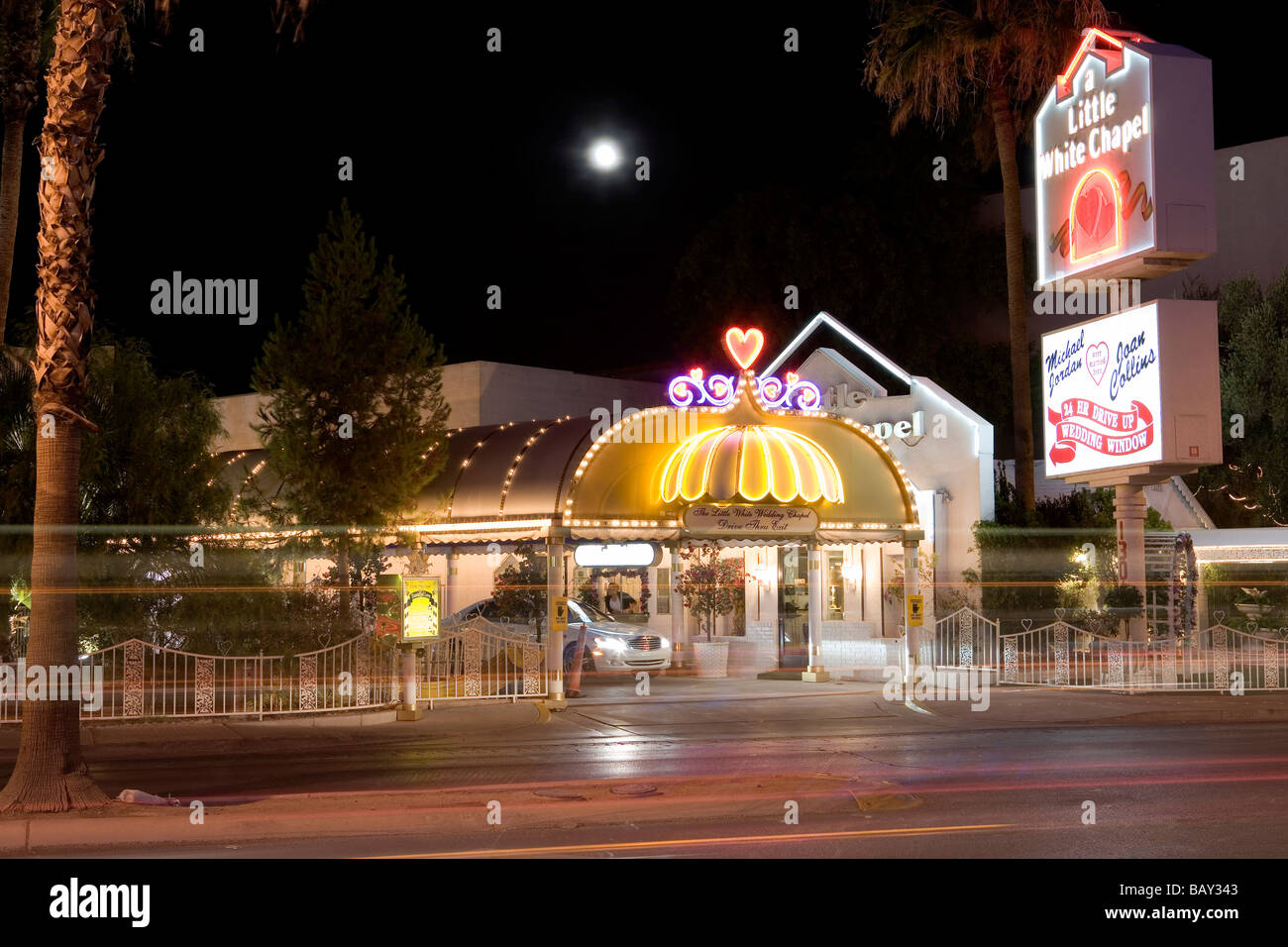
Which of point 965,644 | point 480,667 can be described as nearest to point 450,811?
point 480,667

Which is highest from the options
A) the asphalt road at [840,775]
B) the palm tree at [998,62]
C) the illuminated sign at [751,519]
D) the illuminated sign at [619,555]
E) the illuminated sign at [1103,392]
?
the palm tree at [998,62]

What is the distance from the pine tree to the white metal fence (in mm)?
9814

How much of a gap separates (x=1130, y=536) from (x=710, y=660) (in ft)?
26.3

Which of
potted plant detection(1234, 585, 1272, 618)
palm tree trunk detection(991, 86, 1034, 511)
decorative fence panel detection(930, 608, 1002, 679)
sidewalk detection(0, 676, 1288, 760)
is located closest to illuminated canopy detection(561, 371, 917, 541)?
decorative fence panel detection(930, 608, 1002, 679)

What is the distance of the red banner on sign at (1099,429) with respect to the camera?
2370cm

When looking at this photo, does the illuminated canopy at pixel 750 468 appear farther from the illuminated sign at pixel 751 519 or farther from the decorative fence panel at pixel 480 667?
the decorative fence panel at pixel 480 667

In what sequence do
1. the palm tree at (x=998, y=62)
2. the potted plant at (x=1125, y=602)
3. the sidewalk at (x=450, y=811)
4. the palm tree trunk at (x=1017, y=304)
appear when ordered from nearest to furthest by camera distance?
the sidewalk at (x=450, y=811) < the potted plant at (x=1125, y=602) < the palm tree at (x=998, y=62) < the palm tree trunk at (x=1017, y=304)

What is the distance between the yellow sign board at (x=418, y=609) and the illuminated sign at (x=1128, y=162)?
1311 centimetres

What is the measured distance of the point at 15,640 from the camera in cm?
1942

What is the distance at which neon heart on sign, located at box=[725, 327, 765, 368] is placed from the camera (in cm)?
2298

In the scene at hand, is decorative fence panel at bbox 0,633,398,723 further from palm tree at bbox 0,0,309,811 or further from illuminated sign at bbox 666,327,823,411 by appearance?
illuminated sign at bbox 666,327,823,411

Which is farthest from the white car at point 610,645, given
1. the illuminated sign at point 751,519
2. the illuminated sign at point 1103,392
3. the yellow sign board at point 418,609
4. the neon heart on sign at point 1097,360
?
the neon heart on sign at point 1097,360

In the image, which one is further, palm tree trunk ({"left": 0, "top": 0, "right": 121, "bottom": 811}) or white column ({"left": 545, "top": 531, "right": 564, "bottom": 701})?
white column ({"left": 545, "top": 531, "right": 564, "bottom": 701})

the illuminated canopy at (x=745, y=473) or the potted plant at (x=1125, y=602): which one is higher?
the illuminated canopy at (x=745, y=473)
